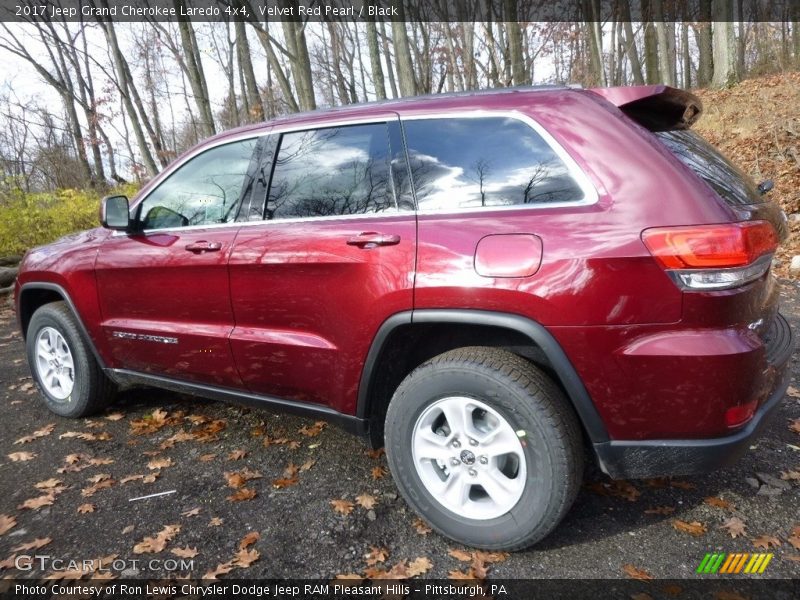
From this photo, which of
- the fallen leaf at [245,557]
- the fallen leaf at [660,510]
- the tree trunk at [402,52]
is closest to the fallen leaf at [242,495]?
the fallen leaf at [245,557]

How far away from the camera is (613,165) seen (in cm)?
197

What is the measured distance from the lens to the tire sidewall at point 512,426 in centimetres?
205

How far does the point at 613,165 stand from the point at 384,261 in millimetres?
963

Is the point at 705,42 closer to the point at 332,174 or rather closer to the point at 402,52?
the point at 402,52

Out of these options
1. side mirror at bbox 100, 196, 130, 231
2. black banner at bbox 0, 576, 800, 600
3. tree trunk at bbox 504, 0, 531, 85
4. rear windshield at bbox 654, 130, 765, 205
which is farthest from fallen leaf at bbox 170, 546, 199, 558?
tree trunk at bbox 504, 0, 531, 85

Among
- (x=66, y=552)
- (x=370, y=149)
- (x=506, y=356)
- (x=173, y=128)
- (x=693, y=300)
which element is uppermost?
(x=173, y=128)

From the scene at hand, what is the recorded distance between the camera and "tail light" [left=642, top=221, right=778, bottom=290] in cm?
181

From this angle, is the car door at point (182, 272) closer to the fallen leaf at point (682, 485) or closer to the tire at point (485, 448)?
the tire at point (485, 448)

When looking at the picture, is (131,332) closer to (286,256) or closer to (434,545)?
(286,256)

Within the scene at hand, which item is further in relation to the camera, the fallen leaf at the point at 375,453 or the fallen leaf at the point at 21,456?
the fallen leaf at the point at 21,456

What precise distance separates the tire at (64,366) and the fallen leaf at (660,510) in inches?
136

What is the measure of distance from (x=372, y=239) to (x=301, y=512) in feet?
4.44

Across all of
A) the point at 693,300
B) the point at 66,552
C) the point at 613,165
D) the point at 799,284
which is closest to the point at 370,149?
the point at 613,165

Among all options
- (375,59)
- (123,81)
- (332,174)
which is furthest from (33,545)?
(123,81)
